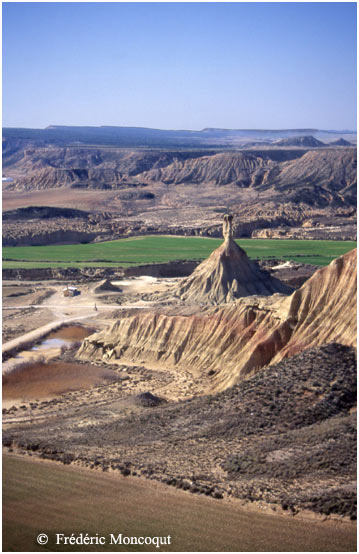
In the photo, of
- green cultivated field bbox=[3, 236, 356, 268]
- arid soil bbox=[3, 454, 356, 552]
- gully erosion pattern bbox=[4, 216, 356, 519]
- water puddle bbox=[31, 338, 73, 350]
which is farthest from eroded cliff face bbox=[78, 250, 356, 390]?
green cultivated field bbox=[3, 236, 356, 268]

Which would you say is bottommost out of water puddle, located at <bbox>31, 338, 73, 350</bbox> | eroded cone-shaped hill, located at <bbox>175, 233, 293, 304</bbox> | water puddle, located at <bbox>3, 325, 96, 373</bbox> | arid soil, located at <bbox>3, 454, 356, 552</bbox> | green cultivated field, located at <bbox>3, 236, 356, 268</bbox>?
water puddle, located at <bbox>31, 338, 73, 350</bbox>

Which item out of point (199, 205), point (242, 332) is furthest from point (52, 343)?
point (199, 205)

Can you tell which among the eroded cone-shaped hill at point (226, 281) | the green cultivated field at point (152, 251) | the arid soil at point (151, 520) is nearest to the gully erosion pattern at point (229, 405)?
the arid soil at point (151, 520)

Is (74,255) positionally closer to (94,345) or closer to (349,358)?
(94,345)

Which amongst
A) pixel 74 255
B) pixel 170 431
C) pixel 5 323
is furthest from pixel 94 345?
pixel 74 255

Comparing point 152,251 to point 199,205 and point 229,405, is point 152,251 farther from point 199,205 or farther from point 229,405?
point 229,405

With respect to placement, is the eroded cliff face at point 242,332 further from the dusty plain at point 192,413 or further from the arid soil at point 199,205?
the arid soil at point 199,205

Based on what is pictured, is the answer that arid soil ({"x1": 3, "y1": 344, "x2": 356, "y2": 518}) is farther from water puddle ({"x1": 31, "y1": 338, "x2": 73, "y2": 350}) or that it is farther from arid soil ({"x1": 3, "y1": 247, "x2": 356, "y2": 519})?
water puddle ({"x1": 31, "y1": 338, "x2": 73, "y2": 350})
